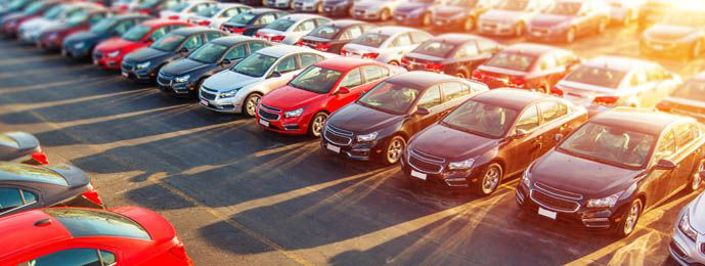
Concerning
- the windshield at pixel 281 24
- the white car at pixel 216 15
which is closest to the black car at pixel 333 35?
the windshield at pixel 281 24

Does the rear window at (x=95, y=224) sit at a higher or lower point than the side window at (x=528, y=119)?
higher

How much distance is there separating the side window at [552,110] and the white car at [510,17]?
1360 centimetres

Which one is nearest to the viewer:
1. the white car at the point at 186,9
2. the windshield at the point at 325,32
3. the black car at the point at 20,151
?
the black car at the point at 20,151

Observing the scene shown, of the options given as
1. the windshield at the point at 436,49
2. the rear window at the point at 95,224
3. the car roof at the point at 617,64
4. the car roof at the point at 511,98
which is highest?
the rear window at the point at 95,224

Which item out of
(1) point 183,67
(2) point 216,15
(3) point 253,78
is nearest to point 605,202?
(3) point 253,78

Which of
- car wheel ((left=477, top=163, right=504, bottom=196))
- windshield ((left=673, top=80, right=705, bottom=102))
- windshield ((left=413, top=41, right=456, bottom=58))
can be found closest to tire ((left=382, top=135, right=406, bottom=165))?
car wheel ((left=477, top=163, right=504, bottom=196))

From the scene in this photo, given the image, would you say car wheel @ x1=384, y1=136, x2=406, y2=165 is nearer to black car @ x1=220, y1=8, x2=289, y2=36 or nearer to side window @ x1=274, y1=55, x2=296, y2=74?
side window @ x1=274, y1=55, x2=296, y2=74

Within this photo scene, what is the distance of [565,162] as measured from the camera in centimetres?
1005

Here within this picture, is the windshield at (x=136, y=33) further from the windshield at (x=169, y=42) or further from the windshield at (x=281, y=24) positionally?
the windshield at (x=281, y=24)

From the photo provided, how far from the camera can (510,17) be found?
25359mm

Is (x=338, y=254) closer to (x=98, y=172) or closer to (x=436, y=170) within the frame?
(x=436, y=170)

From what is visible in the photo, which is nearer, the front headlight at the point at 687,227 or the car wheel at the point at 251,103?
the front headlight at the point at 687,227

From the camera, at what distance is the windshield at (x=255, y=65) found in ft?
53.4

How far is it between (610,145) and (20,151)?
9856 mm
